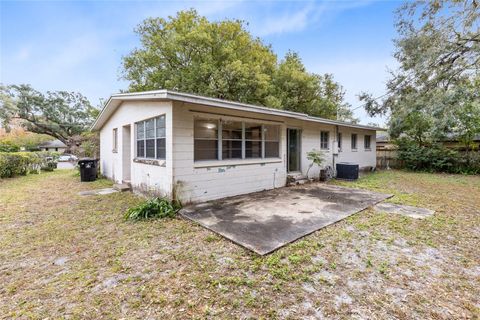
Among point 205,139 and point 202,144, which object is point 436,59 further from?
point 202,144

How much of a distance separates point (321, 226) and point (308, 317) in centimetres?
223

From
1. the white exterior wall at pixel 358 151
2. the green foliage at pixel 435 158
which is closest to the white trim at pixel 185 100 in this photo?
the white exterior wall at pixel 358 151

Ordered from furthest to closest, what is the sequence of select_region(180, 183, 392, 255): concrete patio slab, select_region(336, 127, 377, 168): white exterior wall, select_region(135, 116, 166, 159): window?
select_region(336, 127, 377, 168): white exterior wall
select_region(135, 116, 166, 159): window
select_region(180, 183, 392, 255): concrete patio slab

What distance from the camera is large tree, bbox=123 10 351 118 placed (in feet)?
44.4

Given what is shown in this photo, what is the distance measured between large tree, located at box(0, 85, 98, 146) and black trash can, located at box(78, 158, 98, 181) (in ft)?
59.0

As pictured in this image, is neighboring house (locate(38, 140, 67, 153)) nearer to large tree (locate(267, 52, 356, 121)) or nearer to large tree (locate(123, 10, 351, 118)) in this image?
large tree (locate(123, 10, 351, 118))

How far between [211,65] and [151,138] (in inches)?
351

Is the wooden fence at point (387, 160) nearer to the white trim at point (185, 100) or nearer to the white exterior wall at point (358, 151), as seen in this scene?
the white exterior wall at point (358, 151)

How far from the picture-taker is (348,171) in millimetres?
9531

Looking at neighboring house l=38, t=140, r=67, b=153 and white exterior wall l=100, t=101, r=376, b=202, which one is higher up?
neighboring house l=38, t=140, r=67, b=153

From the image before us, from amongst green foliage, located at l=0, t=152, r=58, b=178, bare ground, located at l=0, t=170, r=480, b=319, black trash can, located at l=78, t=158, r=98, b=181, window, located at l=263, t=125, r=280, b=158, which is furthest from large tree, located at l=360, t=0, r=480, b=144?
green foliage, located at l=0, t=152, r=58, b=178

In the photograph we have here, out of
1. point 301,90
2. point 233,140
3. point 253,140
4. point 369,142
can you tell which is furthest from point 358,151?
point 233,140

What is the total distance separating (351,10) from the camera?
29.5 ft

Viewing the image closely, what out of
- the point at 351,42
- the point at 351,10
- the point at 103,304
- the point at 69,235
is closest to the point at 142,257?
the point at 103,304
